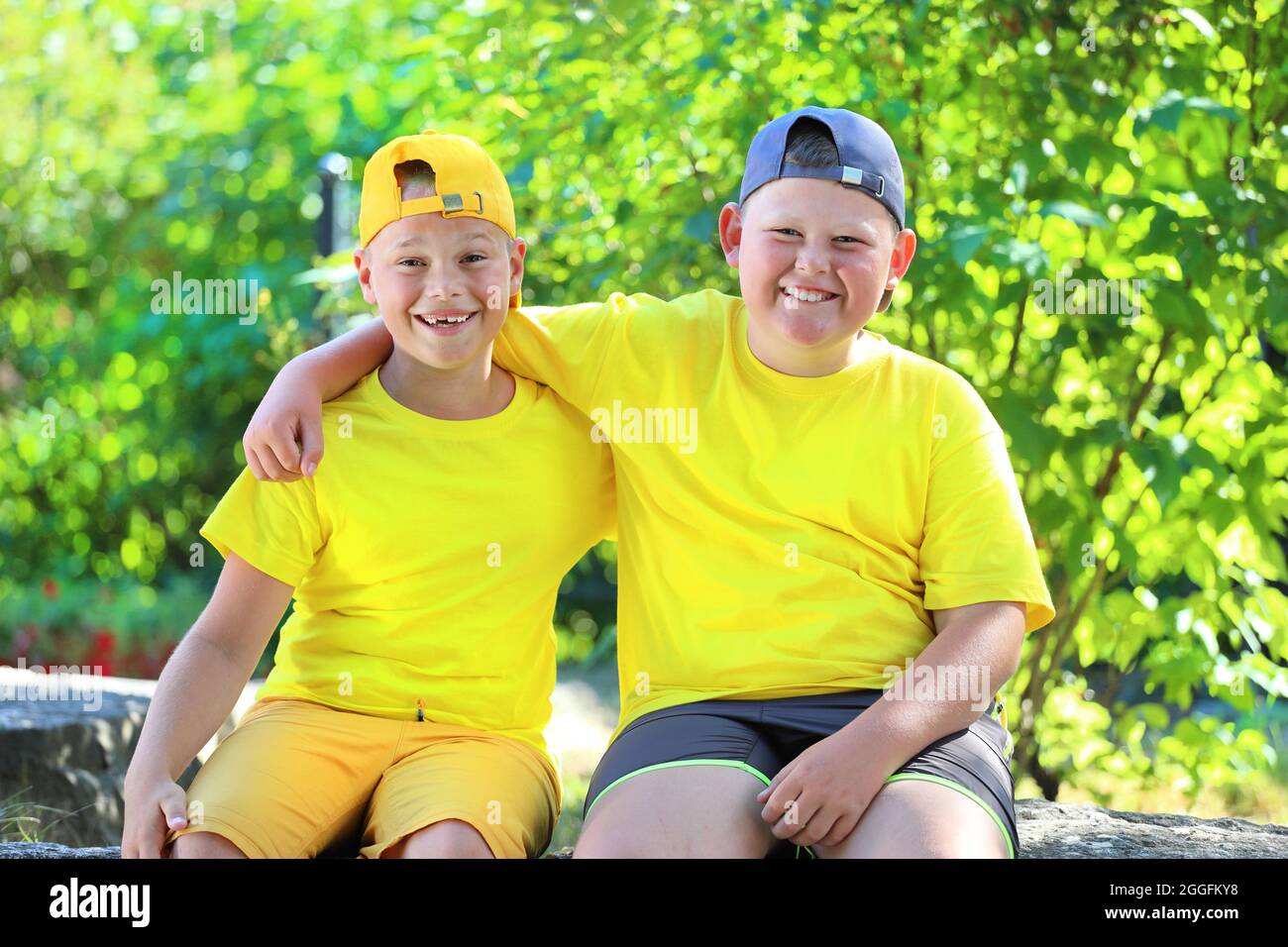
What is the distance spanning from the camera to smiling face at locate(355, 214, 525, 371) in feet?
7.45

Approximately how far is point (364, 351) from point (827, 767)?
3.44 ft

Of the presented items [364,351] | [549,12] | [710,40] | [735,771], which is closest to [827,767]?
[735,771]

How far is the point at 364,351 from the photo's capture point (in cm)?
240

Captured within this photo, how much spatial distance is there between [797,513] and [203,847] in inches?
40.8

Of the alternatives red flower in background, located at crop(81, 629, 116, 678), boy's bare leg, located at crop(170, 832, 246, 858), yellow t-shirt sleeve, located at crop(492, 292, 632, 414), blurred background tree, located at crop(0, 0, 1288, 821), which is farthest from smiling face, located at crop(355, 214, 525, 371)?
red flower in background, located at crop(81, 629, 116, 678)

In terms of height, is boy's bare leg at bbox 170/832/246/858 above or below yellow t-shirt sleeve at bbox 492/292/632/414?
below

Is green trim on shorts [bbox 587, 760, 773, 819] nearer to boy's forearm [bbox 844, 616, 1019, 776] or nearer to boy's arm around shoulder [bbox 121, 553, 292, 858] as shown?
boy's forearm [bbox 844, 616, 1019, 776]

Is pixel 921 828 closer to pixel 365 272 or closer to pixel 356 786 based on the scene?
pixel 356 786

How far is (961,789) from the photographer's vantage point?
2008mm

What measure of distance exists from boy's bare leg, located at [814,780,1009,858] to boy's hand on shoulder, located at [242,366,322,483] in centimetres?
100

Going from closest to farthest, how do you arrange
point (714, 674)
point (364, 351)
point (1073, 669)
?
point (714, 674) < point (364, 351) < point (1073, 669)

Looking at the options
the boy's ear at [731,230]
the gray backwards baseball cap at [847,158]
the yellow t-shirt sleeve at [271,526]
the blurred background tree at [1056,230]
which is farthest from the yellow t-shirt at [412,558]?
the blurred background tree at [1056,230]
